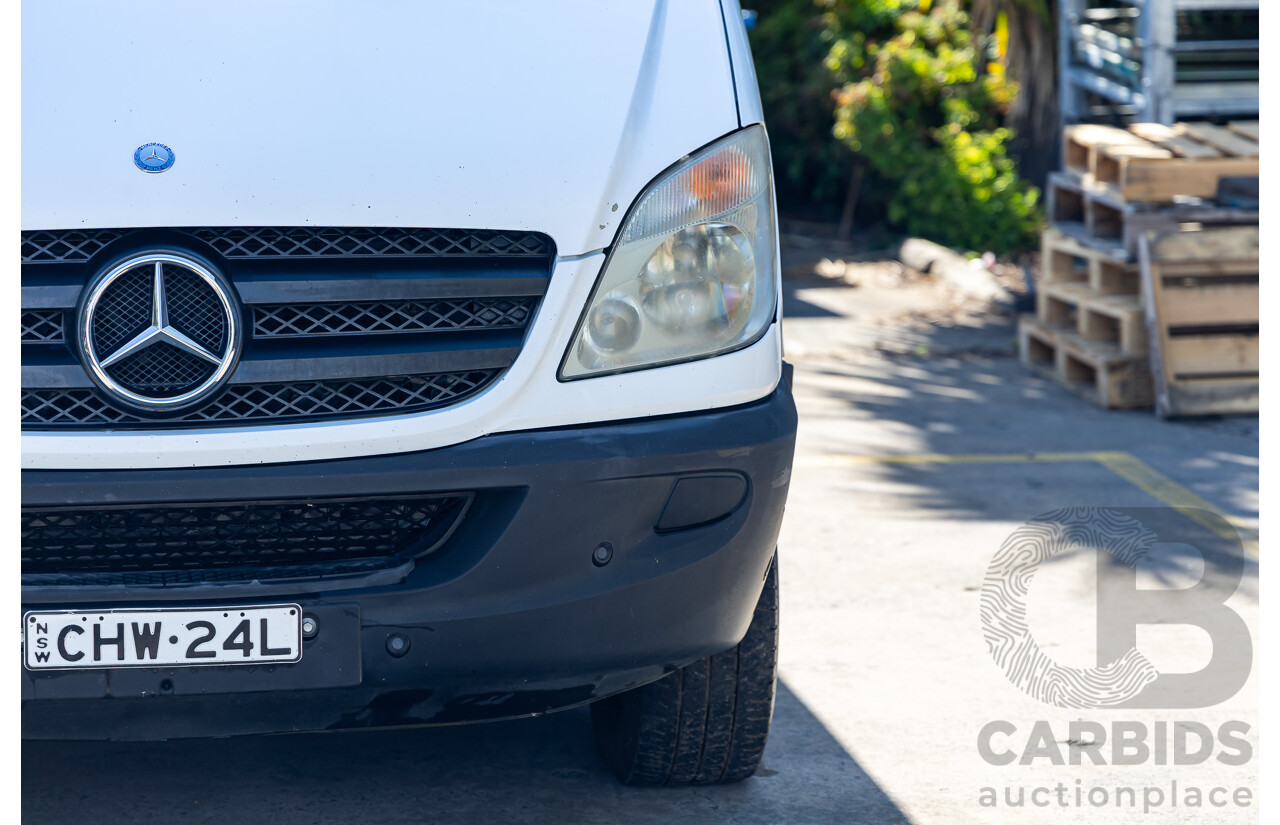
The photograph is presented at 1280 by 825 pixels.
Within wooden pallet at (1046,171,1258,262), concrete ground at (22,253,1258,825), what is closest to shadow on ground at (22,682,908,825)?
concrete ground at (22,253,1258,825)

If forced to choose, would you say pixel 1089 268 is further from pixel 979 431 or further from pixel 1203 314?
pixel 979 431

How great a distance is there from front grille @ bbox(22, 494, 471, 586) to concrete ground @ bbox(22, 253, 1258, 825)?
75 centimetres

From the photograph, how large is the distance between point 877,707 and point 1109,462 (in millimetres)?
2577

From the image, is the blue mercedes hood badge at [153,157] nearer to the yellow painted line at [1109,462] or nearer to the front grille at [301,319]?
the front grille at [301,319]

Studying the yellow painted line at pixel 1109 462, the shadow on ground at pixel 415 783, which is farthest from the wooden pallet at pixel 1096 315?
the shadow on ground at pixel 415 783

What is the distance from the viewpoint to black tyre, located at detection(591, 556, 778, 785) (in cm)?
273

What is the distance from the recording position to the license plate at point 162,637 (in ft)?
6.97

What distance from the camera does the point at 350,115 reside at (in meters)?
2.27

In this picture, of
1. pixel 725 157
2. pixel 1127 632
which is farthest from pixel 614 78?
pixel 1127 632

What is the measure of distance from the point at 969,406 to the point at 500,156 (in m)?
4.66

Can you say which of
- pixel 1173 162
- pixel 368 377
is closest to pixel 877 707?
pixel 368 377

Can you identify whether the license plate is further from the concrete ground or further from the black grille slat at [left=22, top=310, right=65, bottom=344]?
the concrete ground

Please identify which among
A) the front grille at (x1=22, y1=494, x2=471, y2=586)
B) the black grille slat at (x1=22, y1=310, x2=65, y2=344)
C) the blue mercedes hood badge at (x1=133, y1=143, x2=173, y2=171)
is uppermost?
the blue mercedes hood badge at (x1=133, y1=143, x2=173, y2=171)

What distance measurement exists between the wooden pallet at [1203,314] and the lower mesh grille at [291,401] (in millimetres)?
4534
